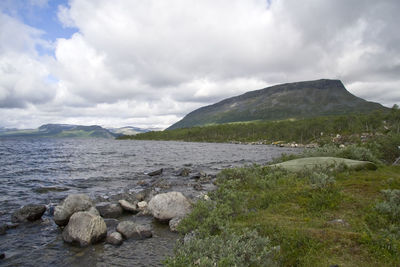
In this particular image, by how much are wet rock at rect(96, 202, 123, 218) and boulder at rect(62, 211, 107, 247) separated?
313 cm

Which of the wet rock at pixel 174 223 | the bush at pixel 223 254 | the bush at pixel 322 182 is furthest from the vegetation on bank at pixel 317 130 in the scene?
the bush at pixel 223 254

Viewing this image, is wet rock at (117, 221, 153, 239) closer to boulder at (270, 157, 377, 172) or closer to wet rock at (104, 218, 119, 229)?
wet rock at (104, 218, 119, 229)

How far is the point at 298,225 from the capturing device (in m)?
8.66

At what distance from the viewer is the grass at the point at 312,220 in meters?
6.54

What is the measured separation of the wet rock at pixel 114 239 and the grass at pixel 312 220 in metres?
3.26

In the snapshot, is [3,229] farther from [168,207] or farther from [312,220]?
[312,220]

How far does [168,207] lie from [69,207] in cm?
596

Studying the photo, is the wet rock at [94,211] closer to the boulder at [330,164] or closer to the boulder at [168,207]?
the boulder at [168,207]

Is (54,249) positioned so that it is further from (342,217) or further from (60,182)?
(60,182)

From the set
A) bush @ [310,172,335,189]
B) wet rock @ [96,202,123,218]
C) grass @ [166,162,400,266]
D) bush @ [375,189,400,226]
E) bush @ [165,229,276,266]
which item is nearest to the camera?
bush @ [165,229,276,266]

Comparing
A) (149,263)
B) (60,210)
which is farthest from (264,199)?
(60,210)

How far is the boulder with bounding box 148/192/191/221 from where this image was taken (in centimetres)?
1342

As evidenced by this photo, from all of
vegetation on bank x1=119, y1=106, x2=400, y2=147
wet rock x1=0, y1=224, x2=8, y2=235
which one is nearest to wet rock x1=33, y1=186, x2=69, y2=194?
wet rock x1=0, y1=224, x2=8, y2=235

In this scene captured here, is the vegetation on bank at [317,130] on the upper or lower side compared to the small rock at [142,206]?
upper
